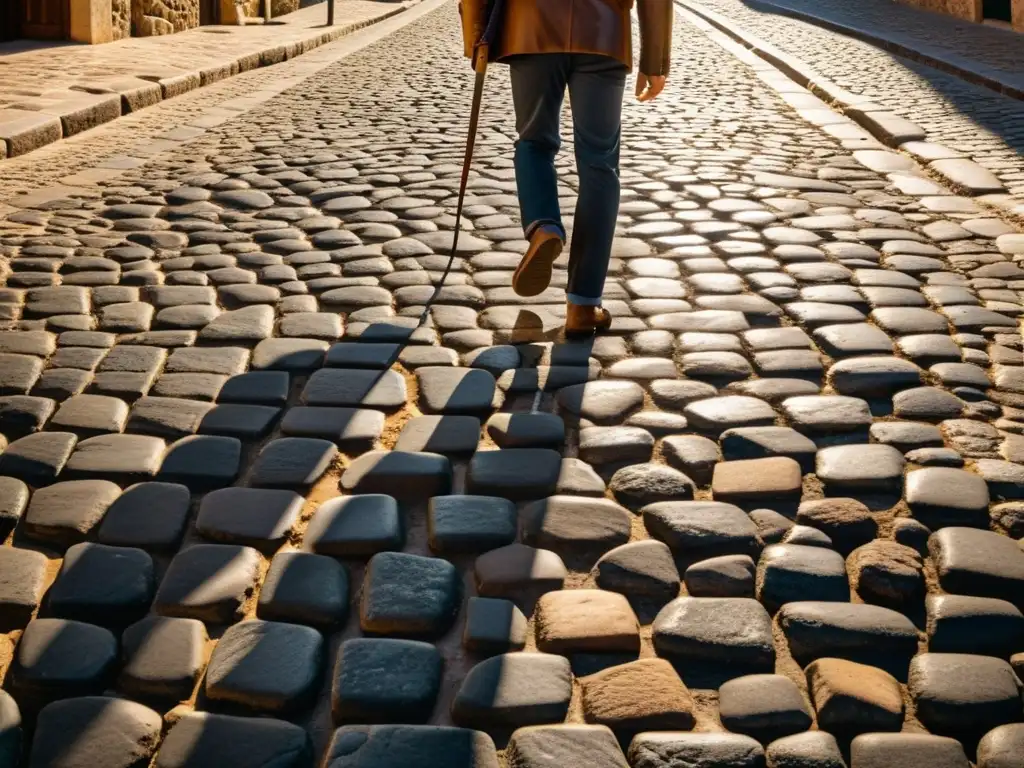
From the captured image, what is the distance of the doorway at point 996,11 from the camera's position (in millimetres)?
16344

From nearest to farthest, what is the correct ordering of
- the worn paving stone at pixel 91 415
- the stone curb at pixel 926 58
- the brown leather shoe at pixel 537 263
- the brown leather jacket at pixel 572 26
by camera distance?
the worn paving stone at pixel 91 415 → the brown leather jacket at pixel 572 26 → the brown leather shoe at pixel 537 263 → the stone curb at pixel 926 58

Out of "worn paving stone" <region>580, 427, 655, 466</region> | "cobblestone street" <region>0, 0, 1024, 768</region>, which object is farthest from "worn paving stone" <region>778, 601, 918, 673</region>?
"worn paving stone" <region>580, 427, 655, 466</region>

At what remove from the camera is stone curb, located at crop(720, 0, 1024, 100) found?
9.89 metres

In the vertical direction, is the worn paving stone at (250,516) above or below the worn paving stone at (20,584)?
above

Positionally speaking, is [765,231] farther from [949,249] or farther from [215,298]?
[215,298]

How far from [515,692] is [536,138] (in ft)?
7.29

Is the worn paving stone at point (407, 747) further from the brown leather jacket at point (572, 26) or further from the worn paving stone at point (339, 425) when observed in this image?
the brown leather jacket at point (572, 26)

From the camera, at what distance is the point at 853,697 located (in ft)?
6.19

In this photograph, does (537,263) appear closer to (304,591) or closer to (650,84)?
(650,84)

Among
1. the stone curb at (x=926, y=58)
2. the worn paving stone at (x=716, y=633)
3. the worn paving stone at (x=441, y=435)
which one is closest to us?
the worn paving stone at (x=716, y=633)

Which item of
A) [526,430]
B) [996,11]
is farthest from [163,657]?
[996,11]

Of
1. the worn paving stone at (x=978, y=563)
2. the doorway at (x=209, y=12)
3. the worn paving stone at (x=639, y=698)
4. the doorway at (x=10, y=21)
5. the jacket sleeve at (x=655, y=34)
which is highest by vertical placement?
the doorway at (x=209, y=12)

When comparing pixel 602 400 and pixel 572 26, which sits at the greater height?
pixel 572 26

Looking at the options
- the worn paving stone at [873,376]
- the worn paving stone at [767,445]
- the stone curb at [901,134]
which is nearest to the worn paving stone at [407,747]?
the worn paving stone at [767,445]
